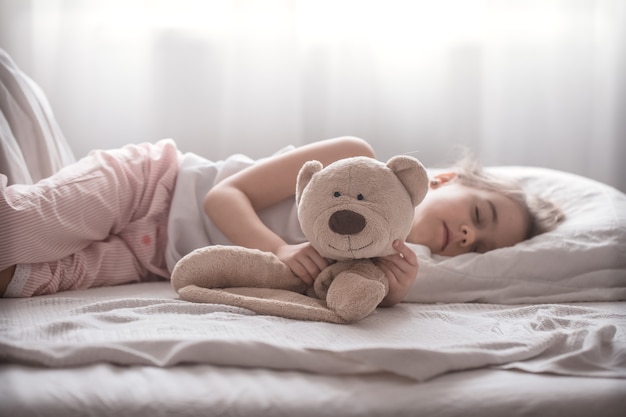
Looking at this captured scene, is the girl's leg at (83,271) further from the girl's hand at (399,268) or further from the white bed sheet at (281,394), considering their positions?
the girl's hand at (399,268)

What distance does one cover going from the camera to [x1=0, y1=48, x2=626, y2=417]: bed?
2.20 ft

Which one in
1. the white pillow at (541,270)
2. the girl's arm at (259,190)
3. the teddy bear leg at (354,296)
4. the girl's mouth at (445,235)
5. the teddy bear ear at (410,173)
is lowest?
the white pillow at (541,270)

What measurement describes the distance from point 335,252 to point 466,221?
448mm

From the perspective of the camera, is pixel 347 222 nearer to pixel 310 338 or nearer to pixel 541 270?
pixel 310 338

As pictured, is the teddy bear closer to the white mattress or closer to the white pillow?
the white mattress

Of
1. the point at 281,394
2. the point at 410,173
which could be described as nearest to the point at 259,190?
the point at 410,173

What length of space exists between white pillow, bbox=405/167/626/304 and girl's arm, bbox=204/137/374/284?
0.24 metres

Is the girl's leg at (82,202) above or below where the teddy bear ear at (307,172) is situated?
below

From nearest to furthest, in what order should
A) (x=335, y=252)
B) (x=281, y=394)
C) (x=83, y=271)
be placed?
(x=281, y=394), (x=335, y=252), (x=83, y=271)

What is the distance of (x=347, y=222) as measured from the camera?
0.90 m

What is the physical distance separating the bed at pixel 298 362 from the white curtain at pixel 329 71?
1.01 metres

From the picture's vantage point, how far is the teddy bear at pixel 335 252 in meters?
0.91

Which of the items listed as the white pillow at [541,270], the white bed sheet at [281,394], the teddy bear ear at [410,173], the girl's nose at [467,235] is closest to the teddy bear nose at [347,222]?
the teddy bear ear at [410,173]

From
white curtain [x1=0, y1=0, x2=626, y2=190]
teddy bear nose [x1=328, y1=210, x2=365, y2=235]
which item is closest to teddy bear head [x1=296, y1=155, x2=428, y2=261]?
teddy bear nose [x1=328, y1=210, x2=365, y2=235]
